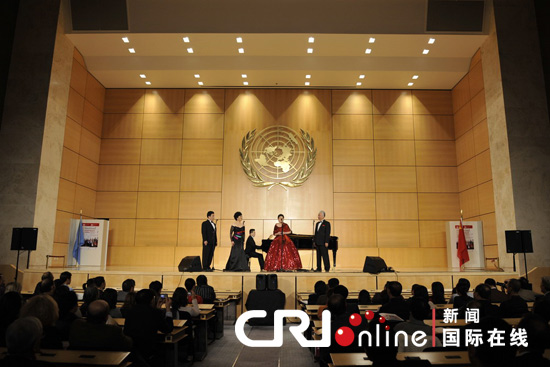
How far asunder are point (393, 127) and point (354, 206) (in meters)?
2.81

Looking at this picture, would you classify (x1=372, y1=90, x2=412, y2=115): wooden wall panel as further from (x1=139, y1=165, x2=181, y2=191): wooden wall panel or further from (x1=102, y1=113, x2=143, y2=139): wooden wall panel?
(x1=102, y1=113, x2=143, y2=139): wooden wall panel

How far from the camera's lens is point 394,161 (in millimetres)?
12367

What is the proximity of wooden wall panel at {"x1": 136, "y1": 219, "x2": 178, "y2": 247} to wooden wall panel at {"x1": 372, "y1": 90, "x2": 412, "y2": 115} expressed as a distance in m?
7.22

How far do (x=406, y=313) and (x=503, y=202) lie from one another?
727cm

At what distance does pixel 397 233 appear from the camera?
39.2 feet

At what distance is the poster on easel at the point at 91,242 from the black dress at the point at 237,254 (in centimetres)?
368

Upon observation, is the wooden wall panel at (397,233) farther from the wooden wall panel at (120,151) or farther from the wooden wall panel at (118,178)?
the wooden wall panel at (120,151)

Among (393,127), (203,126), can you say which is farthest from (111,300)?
(393,127)

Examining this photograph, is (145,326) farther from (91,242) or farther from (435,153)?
(435,153)

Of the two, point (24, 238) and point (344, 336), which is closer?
point (344, 336)

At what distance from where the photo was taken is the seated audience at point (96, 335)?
8.34ft

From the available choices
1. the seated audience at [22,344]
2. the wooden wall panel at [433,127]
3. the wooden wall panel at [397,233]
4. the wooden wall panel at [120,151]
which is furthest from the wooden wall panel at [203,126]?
the seated audience at [22,344]

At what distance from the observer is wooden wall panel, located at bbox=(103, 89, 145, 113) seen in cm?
1275

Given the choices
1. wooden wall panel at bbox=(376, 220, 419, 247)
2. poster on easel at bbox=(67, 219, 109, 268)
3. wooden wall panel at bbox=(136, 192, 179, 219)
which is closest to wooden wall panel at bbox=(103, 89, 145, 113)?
wooden wall panel at bbox=(136, 192, 179, 219)
